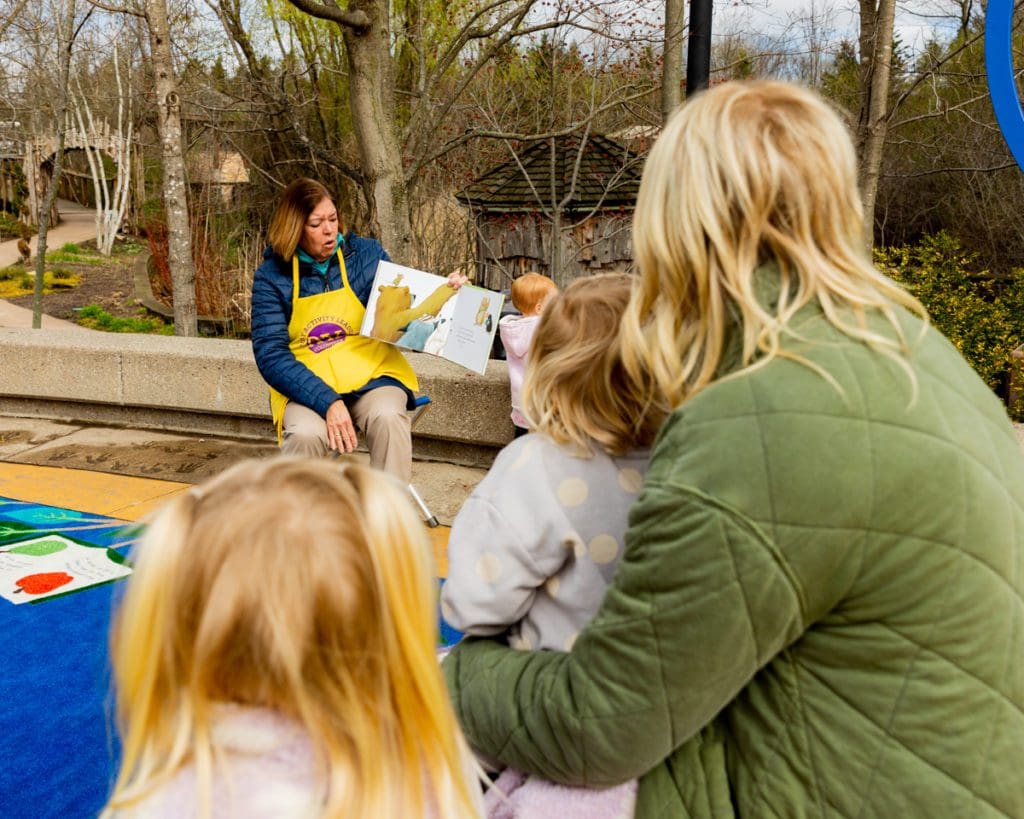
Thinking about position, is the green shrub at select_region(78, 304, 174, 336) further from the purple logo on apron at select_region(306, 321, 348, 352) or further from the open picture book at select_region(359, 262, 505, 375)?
the open picture book at select_region(359, 262, 505, 375)

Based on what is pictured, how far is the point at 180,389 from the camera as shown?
5754 mm

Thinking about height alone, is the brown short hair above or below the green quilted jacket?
above

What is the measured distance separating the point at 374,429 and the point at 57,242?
1998 centimetres

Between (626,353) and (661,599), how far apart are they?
37cm

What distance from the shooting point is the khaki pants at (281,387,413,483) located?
3.95 metres

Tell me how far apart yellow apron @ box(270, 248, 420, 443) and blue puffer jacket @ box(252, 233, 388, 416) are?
0.04 meters

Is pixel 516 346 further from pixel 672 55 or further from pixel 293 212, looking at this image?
pixel 672 55

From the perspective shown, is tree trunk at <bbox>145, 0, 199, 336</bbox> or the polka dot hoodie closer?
the polka dot hoodie

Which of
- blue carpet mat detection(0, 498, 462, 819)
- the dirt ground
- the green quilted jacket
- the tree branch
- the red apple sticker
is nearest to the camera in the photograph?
the green quilted jacket

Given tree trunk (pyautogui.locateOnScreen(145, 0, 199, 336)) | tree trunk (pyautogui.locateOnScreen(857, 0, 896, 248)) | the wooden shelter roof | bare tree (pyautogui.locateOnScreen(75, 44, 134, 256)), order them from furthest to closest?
bare tree (pyautogui.locateOnScreen(75, 44, 134, 256)), the wooden shelter roof, tree trunk (pyautogui.locateOnScreen(857, 0, 896, 248)), tree trunk (pyautogui.locateOnScreen(145, 0, 199, 336))

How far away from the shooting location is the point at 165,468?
17.5ft

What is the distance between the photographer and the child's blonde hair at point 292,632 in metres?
1.15

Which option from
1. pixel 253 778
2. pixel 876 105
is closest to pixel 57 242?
pixel 876 105

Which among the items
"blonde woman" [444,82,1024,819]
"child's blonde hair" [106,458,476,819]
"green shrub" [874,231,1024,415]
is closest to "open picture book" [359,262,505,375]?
"blonde woman" [444,82,1024,819]
